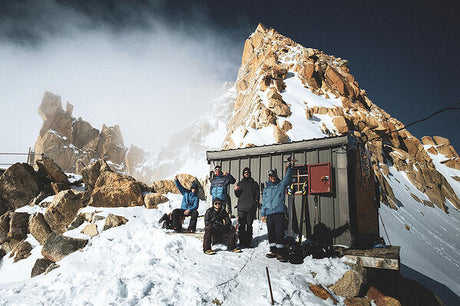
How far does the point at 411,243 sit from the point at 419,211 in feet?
33.5

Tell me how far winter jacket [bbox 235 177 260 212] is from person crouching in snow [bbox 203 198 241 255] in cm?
59

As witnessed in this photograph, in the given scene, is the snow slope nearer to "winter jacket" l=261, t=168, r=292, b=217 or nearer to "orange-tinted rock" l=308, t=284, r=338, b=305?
"orange-tinted rock" l=308, t=284, r=338, b=305

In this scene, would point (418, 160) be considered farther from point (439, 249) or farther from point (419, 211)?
point (439, 249)

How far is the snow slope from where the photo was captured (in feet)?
12.8

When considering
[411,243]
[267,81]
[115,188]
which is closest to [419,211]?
[411,243]

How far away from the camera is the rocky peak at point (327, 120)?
2750cm

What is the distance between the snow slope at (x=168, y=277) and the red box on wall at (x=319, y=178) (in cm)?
250

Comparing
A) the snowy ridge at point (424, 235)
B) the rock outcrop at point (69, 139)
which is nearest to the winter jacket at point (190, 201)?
the snowy ridge at point (424, 235)

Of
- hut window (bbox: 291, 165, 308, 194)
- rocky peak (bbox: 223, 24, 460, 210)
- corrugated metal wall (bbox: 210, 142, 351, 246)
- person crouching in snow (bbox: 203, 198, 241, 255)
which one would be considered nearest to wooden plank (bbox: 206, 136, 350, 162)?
corrugated metal wall (bbox: 210, 142, 351, 246)

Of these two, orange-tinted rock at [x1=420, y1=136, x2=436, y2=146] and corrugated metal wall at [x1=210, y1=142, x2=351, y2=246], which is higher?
orange-tinted rock at [x1=420, y1=136, x2=436, y2=146]

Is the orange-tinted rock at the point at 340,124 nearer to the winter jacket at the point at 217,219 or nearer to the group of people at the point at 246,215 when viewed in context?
the group of people at the point at 246,215

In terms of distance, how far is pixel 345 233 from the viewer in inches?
278

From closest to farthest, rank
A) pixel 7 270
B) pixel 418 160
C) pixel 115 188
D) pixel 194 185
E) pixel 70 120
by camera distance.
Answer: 1. pixel 194 185
2. pixel 7 270
3. pixel 115 188
4. pixel 418 160
5. pixel 70 120

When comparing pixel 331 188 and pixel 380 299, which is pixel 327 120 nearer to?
pixel 331 188
